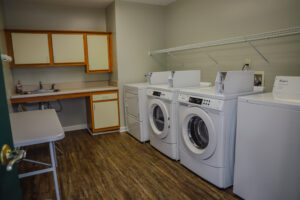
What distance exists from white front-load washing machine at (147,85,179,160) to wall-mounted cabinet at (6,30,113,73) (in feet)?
4.68

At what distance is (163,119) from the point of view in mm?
2955

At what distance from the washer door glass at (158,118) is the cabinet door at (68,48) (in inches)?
71.1

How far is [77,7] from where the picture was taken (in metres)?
3.96

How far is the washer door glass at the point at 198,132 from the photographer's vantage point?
2.30 m

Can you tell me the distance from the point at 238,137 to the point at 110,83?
304 cm

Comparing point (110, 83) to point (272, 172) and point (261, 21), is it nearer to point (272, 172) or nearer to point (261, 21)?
point (261, 21)

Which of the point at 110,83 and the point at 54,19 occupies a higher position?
the point at 54,19

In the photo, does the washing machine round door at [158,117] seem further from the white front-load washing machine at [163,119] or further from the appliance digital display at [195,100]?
the appliance digital display at [195,100]

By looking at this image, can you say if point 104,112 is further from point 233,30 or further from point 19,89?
point 233,30

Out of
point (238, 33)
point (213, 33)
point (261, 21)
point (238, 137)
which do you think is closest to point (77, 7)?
point (213, 33)

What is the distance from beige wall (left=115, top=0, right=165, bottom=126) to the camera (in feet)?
12.5

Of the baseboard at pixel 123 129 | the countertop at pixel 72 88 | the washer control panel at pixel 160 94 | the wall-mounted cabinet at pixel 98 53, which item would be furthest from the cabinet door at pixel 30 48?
the washer control panel at pixel 160 94

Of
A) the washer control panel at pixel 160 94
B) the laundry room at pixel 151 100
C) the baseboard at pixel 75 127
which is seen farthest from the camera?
the baseboard at pixel 75 127

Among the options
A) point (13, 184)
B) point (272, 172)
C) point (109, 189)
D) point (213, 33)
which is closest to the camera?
point (13, 184)
